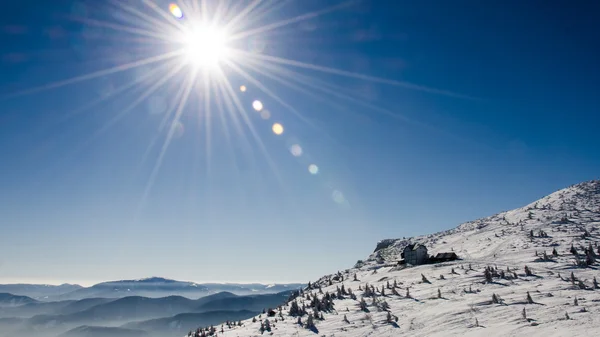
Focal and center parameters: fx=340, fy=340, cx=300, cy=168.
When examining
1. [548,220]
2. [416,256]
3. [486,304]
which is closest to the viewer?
[486,304]

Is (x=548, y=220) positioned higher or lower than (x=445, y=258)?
higher

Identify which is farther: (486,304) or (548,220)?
(548,220)

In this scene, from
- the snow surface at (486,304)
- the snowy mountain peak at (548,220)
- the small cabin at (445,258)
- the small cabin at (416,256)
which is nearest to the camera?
the snow surface at (486,304)

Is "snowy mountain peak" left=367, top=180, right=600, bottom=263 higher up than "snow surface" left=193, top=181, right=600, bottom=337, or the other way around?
"snowy mountain peak" left=367, top=180, right=600, bottom=263

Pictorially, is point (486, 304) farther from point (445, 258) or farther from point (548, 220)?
point (548, 220)

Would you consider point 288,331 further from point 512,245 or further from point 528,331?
point 512,245

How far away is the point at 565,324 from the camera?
966cm

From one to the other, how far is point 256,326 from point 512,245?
932 inches

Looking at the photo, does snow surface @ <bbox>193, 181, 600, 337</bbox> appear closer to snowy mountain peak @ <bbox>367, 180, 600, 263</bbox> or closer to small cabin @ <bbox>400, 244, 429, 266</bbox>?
small cabin @ <bbox>400, 244, 429, 266</bbox>

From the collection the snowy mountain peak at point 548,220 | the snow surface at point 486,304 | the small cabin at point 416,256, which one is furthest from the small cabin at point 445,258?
the snowy mountain peak at point 548,220

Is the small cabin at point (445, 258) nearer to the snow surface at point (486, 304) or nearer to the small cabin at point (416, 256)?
the small cabin at point (416, 256)

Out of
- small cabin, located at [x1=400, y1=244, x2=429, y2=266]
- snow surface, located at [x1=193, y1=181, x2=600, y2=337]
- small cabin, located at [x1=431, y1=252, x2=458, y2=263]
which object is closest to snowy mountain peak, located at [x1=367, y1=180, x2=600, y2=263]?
small cabin, located at [x1=431, y1=252, x2=458, y2=263]

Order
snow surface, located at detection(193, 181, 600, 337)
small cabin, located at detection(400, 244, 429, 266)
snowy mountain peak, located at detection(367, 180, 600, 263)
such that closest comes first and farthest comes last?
snow surface, located at detection(193, 181, 600, 337)
small cabin, located at detection(400, 244, 429, 266)
snowy mountain peak, located at detection(367, 180, 600, 263)

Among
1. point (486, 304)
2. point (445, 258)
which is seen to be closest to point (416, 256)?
point (445, 258)
